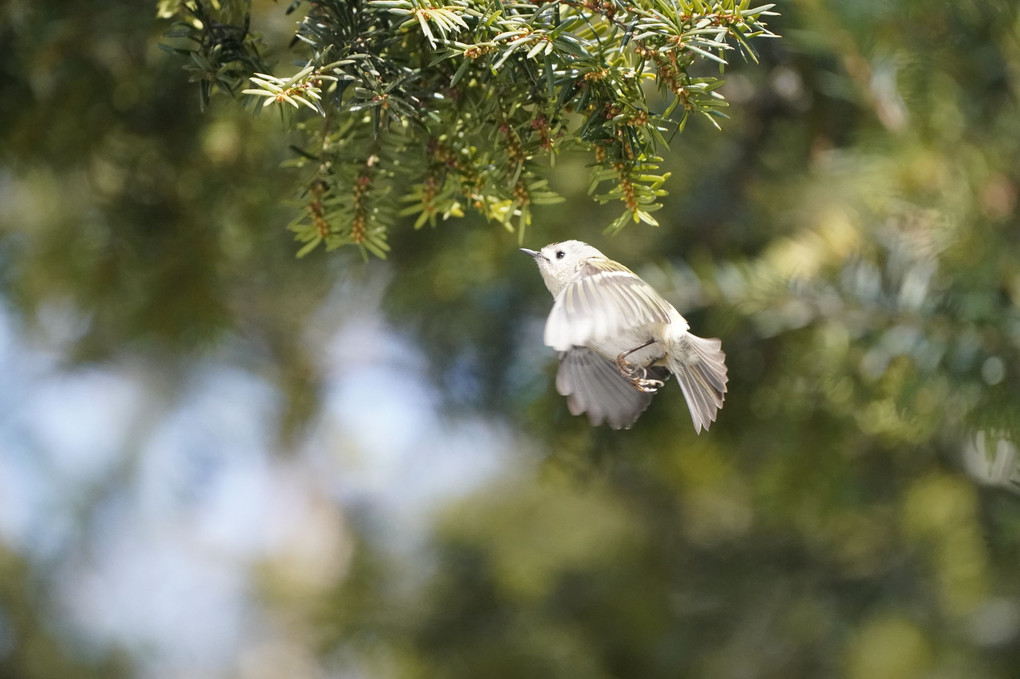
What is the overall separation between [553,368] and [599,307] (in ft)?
2.10

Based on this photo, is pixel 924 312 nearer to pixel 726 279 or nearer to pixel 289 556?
pixel 726 279

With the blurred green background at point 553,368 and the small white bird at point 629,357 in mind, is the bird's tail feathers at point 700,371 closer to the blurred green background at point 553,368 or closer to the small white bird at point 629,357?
the small white bird at point 629,357

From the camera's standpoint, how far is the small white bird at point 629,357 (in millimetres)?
562

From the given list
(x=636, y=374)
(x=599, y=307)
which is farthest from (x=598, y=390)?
(x=599, y=307)

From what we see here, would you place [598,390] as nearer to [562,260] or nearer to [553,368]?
[562,260]

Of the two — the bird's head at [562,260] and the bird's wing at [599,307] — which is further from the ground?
the bird's wing at [599,307]

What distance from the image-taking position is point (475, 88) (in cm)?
56

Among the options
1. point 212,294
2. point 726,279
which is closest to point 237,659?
point 212,294

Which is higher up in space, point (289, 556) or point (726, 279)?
point (726, 279)

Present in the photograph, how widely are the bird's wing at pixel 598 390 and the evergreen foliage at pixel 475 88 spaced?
0.13 meters

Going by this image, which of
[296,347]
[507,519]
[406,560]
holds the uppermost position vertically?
[296,347]

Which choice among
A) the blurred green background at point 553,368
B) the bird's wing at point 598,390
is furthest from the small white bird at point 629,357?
the blurred green background at point 553,368

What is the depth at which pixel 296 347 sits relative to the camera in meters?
1.84

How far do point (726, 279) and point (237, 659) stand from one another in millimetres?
2036
